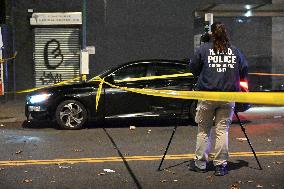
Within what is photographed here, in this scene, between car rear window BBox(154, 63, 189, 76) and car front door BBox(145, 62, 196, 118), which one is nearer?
car front door BBox(145, 62, 196, 118)

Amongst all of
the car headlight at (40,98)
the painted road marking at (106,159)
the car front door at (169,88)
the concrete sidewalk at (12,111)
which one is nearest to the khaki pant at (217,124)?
the painted road marking at (106,159)

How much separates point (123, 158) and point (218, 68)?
2237mm

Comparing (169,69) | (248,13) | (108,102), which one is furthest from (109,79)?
(248,13)

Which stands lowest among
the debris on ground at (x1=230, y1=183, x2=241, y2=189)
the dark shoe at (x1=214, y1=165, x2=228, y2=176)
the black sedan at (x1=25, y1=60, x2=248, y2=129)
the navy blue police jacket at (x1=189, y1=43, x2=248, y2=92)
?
the debris on ground at (x1=230, y1=183, x2=241, y2=189)

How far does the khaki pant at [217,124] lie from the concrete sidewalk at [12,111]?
706 cm

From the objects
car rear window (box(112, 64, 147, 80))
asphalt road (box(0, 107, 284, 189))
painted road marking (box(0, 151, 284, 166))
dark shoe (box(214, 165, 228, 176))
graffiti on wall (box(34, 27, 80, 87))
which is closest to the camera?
asphalt road (box(0, 107, 284, 189))

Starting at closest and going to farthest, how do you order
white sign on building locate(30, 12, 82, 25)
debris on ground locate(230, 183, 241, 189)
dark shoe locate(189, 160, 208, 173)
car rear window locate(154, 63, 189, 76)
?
debris on ground locate(230, 183, 241, 189)
dark shoe locate(189, 160, 208, 173)
car rear window locate(154, 63, 189, 76)
white sign on building locate(30, 12, 82, 25)

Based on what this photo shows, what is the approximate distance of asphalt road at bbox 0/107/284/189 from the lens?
6727mm

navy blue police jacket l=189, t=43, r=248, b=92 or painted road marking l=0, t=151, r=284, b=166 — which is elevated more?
navy blue police jacket l=189, t=43, r=248, b=92

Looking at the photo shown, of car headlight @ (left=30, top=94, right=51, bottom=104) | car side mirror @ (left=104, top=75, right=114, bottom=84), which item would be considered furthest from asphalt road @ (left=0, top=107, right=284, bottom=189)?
car side mirror @ (left=104, top=75, right=114, bottom=84)

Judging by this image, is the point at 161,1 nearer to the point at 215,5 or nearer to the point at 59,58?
the point at 215,5

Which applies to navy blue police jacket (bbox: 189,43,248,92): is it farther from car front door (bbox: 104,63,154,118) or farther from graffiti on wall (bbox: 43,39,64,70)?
graffiti on wall (bbox: 43,39,64,70)

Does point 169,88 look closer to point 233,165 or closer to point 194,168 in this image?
point 233,165

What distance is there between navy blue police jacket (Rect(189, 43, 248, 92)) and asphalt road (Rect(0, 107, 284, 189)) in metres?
1.18
